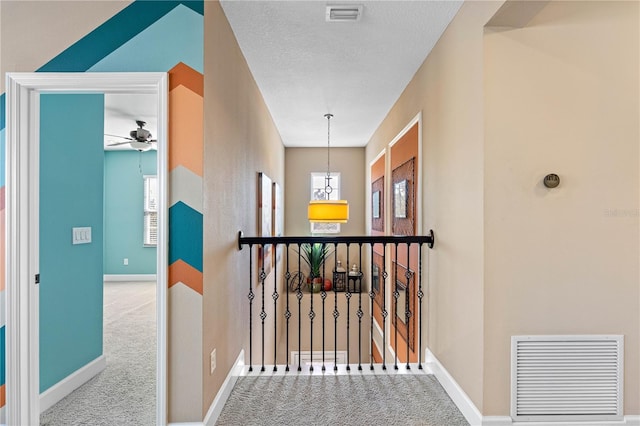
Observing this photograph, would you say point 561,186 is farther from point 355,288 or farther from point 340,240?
point 355,288

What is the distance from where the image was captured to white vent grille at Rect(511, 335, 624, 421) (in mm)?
1837

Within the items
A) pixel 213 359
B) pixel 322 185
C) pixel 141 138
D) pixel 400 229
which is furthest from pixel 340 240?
pixel 322 185

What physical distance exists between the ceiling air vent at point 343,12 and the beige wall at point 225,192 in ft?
2.19

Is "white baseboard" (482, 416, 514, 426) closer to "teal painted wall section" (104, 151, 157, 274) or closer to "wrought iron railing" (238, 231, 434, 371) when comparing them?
"wrought iron railing" (238, 231, 434, 371)

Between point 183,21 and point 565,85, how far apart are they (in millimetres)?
2038

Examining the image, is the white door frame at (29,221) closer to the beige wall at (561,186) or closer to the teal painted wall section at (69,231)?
the teal painted wall section at (69,231)

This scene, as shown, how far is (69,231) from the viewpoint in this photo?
236 cm

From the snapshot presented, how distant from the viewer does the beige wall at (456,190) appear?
1.91 meters

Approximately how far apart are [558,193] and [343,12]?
162 cm

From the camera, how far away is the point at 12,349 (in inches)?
72.3

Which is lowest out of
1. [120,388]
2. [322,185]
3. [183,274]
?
[120,388]

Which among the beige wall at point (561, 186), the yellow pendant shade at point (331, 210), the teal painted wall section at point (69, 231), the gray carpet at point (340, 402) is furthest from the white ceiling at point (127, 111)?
the beige wall at point (561, 186)

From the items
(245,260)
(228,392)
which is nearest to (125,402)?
(228,392)

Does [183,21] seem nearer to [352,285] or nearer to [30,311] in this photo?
[30,311]
